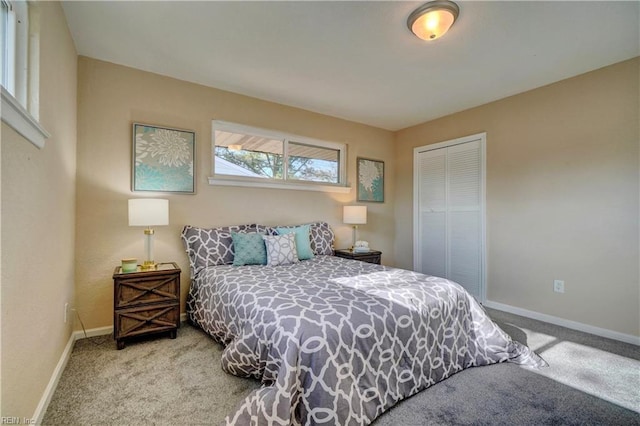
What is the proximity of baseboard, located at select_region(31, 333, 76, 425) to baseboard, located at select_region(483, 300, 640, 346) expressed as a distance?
4032 millimetres

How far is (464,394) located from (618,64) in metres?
3.17

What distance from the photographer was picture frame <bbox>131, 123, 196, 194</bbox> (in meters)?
2.79

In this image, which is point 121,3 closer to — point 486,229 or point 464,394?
point 464,394

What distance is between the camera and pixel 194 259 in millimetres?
2811

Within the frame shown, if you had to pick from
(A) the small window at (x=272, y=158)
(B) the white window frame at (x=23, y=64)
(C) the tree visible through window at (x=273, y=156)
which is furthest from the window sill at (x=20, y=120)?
(C) the tree visible through window at (x=273, y=156)

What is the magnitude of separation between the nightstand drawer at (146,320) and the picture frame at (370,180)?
287 centimetres

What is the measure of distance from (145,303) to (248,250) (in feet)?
3.09

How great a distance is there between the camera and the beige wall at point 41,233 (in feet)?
3.82

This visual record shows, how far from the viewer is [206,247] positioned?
2838mm

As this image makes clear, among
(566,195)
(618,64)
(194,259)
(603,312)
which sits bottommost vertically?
(603,312)

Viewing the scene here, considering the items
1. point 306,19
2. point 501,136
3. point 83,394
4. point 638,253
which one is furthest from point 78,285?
point 638,253

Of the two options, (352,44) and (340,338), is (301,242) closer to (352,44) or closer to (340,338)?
(340,338)

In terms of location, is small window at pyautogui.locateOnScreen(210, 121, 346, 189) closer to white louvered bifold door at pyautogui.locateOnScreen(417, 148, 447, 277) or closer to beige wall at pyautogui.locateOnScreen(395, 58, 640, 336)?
white louvered bifold door at pyautogui.locateOnScreen(417, 148, 447, 277)

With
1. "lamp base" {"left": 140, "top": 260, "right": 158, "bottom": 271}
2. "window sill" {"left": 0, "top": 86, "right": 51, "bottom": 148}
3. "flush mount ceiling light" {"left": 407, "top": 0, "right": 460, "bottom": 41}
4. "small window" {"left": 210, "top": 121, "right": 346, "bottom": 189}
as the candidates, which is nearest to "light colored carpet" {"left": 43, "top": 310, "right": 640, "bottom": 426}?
"lamp base" {"left": 140, "top": 260, "right": 158, "bottom": 271}
